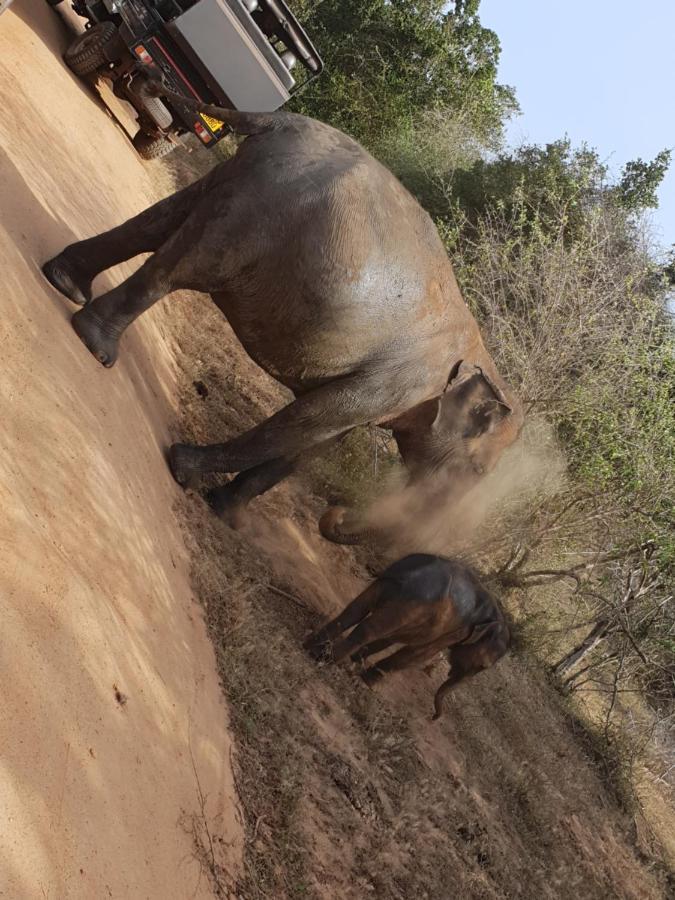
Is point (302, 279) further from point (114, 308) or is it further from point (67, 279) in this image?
point (67, 279)

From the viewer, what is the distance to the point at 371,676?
22.2ft

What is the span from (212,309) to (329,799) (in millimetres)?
6771

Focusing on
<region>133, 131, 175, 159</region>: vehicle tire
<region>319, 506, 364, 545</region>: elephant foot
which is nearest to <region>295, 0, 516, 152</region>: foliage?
<region>133, 131, 175, 159</region>: vehicle tire

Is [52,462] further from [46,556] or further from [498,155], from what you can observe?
[498,155]

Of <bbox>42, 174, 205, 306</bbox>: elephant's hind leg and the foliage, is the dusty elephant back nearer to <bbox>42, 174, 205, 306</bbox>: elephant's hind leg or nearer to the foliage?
<bbox>42, 174, 205, 306</bbox>: elephant's hind leg

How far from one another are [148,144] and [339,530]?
7773mm

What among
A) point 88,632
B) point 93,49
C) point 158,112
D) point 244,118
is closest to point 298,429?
point 244,118

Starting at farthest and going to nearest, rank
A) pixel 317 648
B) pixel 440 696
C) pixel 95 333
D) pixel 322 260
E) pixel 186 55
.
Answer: pixel 186 55 → pixel 440 696 → pixel 317 648 → pixel 95 333 → pixel 322 260

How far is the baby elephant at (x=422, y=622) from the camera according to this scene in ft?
21.1

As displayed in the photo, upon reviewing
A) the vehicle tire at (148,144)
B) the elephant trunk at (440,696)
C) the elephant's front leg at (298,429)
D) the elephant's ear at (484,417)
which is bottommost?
the elephant trunk at (440,696)

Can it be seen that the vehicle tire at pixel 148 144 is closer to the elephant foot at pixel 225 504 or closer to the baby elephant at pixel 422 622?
the elephant foot at pixel 225 504

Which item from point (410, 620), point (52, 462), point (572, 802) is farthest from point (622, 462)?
point (52, 462)

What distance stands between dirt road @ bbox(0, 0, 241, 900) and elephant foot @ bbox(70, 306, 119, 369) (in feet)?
0.34

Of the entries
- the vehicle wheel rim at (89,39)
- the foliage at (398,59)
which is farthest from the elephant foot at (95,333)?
the foliage at (398,59)
